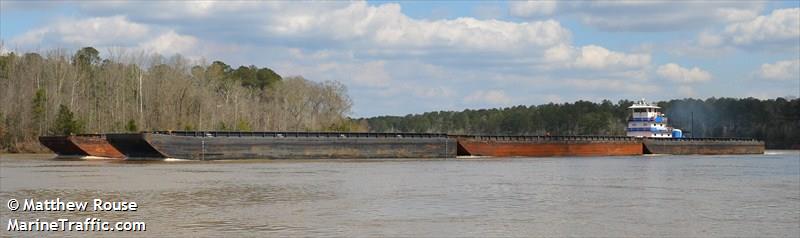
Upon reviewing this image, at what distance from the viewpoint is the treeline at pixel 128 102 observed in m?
81.9

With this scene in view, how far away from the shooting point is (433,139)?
64.2 meters

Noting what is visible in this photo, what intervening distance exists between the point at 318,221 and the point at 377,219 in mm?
1533

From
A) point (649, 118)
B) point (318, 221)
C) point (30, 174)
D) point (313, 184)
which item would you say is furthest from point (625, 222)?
point (649, 118)

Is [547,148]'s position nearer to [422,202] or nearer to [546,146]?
[546,146]

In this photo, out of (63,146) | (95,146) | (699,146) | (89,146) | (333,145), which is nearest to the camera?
(333,145)

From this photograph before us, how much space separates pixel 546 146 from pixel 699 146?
19.8 metres

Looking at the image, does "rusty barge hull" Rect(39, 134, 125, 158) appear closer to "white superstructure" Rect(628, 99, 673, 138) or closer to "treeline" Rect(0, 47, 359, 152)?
"treeline" Rect(0, 47, 359, 152)

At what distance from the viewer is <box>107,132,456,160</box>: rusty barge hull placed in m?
54.7

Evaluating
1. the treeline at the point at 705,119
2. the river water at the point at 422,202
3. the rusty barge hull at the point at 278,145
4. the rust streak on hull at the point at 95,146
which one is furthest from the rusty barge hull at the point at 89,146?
the treeline at the point at 705,119

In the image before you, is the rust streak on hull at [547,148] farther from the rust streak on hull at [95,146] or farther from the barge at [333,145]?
the rust streak on hull at [95,146]

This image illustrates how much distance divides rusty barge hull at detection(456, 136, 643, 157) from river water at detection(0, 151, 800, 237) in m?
25.8

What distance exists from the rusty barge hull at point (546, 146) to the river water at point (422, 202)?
25825 mm

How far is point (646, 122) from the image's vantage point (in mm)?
84688

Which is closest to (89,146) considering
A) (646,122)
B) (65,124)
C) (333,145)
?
(333,145)
